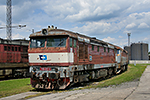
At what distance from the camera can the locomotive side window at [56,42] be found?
1061cm

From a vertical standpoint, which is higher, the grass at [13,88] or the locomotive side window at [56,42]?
the locomotive side window at [56,42]

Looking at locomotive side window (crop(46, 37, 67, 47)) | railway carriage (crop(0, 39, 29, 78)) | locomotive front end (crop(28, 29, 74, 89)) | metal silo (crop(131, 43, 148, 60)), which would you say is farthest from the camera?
metal silo (crop(131, 43, 148, 60))

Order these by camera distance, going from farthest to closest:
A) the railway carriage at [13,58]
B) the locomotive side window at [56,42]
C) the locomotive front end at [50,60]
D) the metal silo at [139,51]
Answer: the metal silo at [139,51]
the railway carriage at [13,58]
the locomotive side window at [56,42]
the locomotive front end at [50,60]

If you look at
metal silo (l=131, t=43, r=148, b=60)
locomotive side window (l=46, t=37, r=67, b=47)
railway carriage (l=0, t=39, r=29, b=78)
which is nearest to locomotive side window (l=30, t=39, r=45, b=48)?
locomotive side window (l=46, t=37, r=67, b=47)

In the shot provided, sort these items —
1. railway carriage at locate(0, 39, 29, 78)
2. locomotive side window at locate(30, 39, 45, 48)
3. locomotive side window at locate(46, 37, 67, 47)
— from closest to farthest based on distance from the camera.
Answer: locomotive side window at locate(46, 37, 67, 47) → locomotive side window at locate(30, 39, 45, 48) → railway carriage at locate(0, 39, 29, 78)

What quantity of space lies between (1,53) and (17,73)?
2.84 meters

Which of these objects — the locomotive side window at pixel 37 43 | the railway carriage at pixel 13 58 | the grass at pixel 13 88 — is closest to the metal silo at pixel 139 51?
the railway carriage at pixel 13 58

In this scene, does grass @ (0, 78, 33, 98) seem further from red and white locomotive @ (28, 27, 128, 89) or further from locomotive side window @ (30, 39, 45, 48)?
locomotive side window @ (30, 39, 45, 48)

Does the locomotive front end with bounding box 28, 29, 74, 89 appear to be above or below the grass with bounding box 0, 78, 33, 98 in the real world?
above

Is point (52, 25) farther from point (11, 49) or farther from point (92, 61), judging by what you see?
point (11, 49)

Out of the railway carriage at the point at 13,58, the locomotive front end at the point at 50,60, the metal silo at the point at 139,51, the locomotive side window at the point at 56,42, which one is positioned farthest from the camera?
the metal silo at the point at 139,51

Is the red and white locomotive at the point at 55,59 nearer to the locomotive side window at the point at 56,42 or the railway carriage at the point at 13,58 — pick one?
the locomotive side window at the point at 56,42

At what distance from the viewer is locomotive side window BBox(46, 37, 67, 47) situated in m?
10.6

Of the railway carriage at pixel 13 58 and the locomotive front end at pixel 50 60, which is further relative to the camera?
the railway carriage at pixel 13 58
